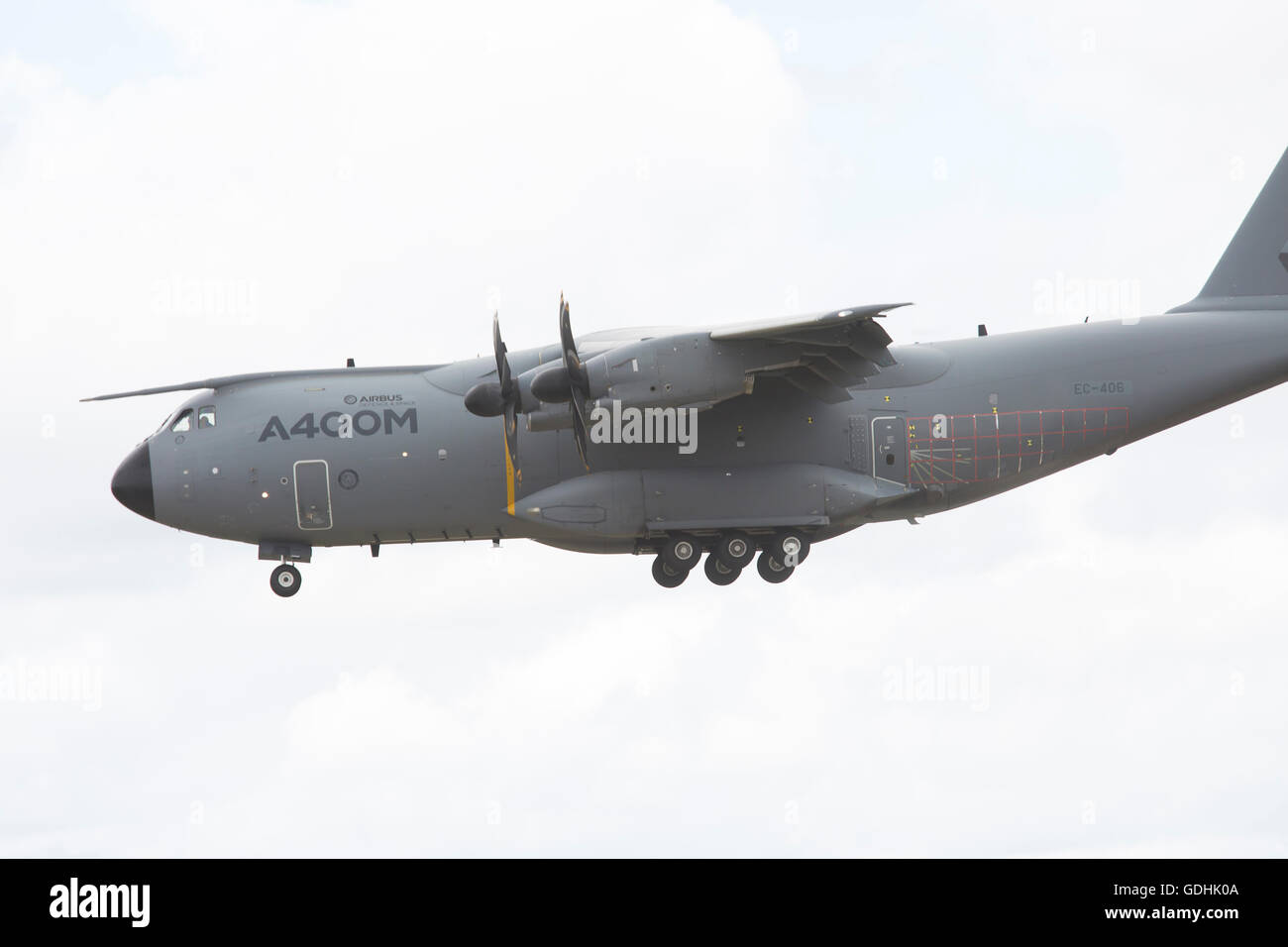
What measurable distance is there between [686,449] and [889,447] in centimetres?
362

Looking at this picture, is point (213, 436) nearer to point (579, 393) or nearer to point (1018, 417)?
point (579, 393)

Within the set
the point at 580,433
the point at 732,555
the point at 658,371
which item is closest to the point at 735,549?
the point at 732,555

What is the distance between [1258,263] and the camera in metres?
33.8

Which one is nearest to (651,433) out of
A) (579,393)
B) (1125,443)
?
(579,393)

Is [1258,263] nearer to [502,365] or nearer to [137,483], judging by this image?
[502,365]

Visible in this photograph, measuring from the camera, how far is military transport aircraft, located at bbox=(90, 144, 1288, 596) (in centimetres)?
3141

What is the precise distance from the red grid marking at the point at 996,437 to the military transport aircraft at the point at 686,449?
0.04 metres

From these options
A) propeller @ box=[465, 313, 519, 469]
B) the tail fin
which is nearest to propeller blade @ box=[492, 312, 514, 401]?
propeller @ box=[465, 313, 519, 469]

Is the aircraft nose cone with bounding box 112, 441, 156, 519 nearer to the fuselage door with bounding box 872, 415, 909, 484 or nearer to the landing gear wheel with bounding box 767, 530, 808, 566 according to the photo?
the landing gear wheel with bounding box 767, 530, 808, 566

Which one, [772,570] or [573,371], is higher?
[573,371]

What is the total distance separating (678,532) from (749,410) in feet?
8.21

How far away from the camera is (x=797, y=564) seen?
32125mm

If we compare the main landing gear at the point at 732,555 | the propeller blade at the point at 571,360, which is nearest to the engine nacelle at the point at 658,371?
the propeller blade at the point at 571,360

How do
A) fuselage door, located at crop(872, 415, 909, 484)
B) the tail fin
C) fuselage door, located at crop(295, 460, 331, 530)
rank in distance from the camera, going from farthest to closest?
the tail fin < fuselage door, located at crop(872, 415, 909, 484) < fuselage door, located at crop(295, 460, 331, 530)
